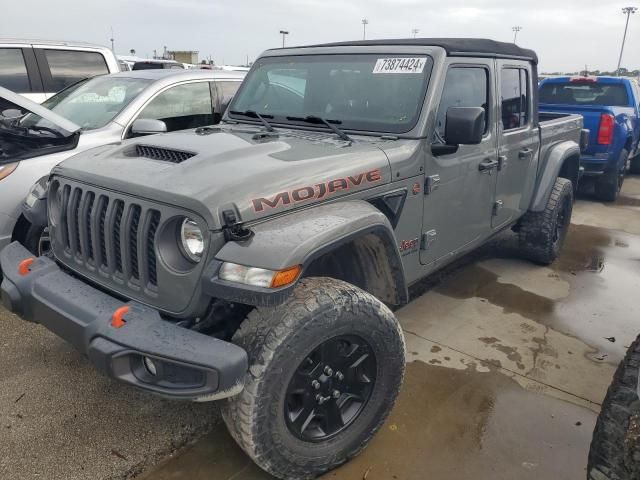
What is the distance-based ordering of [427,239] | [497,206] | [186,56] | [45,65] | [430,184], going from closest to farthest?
[430,184]
[427,239]
[497,206]
[45,65]
[186,56]

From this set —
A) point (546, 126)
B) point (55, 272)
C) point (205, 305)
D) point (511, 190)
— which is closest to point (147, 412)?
point (55, 272)

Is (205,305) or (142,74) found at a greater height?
(142,74)

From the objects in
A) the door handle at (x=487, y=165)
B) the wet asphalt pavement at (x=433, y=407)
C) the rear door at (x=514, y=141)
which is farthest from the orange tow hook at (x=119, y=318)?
the rear door at (x=514, y=141)

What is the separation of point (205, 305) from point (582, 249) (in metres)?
5.04

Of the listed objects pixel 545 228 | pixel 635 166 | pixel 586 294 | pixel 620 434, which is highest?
pixel 620 434

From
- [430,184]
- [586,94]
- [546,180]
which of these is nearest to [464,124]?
[430,184]

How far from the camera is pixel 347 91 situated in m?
3.33

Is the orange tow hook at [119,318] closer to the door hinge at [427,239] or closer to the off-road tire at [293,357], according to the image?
the off-road tire at [293,357]

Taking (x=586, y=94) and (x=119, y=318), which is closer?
(x=119, y=318)

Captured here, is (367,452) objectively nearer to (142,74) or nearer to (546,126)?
(546,126)

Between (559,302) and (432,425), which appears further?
(559,302)

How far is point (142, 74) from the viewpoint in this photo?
538 centimetres

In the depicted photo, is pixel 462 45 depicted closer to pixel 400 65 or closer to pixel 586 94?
pixel 400 65

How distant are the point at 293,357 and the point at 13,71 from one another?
20.0ft
